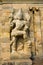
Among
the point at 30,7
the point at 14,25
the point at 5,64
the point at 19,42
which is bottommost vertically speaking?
the point at 5,64

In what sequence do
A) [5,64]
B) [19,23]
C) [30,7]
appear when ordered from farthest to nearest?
[30,7] < [19,23] < [5,64]

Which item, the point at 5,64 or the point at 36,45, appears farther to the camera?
the point at 36,45

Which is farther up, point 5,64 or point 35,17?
point 35,17

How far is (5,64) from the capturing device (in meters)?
4.36

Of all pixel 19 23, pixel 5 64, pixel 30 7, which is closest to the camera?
pixel 5 64

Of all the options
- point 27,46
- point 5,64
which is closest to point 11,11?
point 27,46

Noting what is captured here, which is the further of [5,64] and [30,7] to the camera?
[30,7]

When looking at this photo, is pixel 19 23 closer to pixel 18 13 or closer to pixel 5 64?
pixel 18 13

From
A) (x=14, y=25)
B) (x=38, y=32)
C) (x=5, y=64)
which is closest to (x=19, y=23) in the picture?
(x=14, y=25)

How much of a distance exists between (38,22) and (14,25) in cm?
50

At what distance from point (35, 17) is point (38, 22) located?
0.13 metres

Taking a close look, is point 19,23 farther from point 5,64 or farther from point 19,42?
point 5,64

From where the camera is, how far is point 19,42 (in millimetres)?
4668

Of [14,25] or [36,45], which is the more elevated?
[14,25]
